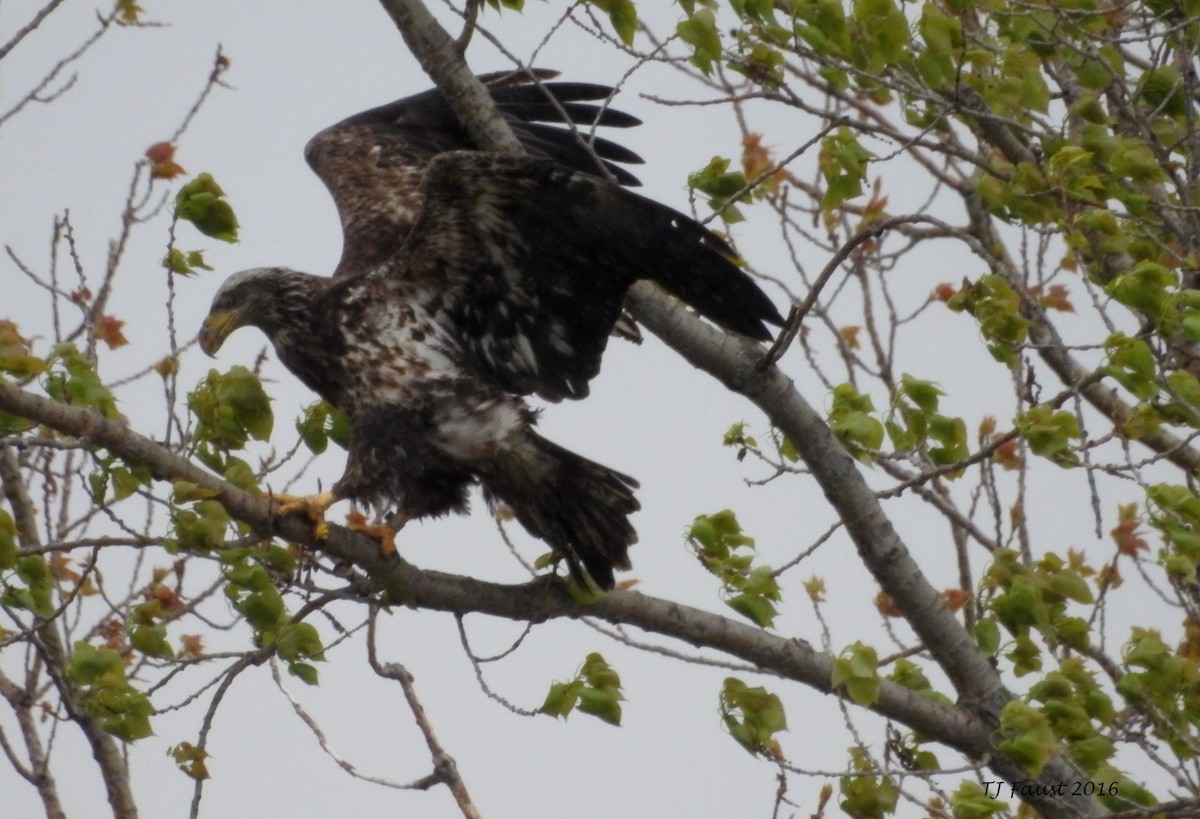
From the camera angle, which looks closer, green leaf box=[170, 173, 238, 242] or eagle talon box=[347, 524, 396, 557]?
green leaf box=[170, 173, 238, 242]

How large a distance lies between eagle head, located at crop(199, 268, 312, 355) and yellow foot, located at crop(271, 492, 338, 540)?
1026 millimetres

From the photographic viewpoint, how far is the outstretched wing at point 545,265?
4051 millimetres

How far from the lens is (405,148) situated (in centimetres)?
580

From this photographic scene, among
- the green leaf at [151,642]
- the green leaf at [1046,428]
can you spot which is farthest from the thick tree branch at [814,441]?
the green leaf at [151,642]

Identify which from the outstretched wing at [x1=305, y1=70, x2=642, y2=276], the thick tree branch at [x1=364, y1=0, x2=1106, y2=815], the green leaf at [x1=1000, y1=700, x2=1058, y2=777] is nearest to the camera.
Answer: the green leaf at [x1=1000, y1=700, x2=1058, y2=777]

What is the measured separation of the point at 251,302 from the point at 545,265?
1005 millimetres

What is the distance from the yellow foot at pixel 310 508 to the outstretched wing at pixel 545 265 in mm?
910

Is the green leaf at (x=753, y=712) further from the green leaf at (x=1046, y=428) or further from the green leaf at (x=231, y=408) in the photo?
the green leaf at (x=231, y=408)

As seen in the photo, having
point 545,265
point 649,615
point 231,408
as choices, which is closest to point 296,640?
point 231,408

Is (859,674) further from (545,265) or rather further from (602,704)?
(545,265)

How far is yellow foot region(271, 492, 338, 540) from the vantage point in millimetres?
3662

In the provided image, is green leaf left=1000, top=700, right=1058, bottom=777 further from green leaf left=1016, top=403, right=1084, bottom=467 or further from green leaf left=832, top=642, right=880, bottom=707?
green leaf left=1016, top=403, right=1084, bottom=467

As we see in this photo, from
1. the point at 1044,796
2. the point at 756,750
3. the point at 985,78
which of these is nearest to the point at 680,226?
the point at 985,78

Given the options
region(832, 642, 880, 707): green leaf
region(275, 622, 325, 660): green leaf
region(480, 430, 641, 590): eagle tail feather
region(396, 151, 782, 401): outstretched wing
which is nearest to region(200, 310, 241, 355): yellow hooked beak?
region(396, 151, 782, 401): outstretched wing
